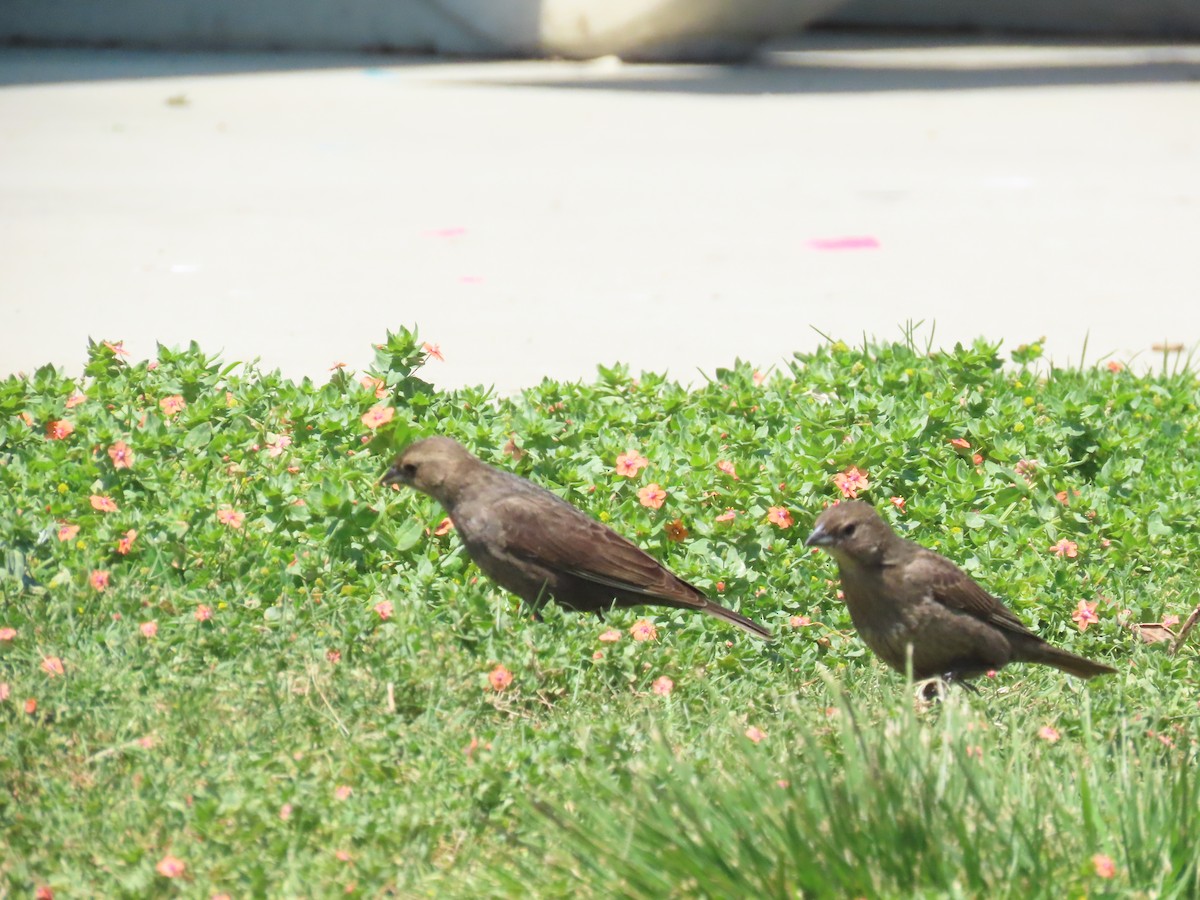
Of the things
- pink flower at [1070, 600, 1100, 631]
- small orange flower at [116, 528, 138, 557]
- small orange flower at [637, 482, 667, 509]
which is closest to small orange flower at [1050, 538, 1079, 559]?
pink flower at [1070, 600, 1100, 631]

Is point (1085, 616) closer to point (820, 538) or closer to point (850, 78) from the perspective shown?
point (820, 538)

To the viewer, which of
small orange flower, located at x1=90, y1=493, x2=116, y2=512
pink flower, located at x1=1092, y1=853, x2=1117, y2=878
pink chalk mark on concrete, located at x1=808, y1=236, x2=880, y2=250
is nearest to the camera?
pink flower, located at x1=1092, y1=853, x2=1117, y2=878

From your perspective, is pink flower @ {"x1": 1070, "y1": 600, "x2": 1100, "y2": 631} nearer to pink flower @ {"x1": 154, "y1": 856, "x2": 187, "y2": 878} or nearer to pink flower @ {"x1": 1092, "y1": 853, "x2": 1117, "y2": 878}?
pink flower @ {"x1": 1092, "y1": 853, "x2": 1117, "y2": 878}

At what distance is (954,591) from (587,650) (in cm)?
100

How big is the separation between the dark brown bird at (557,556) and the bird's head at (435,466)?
0.20 ft

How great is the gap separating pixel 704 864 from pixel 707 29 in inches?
515

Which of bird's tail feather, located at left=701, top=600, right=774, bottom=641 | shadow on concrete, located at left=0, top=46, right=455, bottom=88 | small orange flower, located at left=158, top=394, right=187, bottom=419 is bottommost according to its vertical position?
bird's tail feather, located at left=701, top=600, right=774, bottom=641

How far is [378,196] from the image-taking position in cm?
1034

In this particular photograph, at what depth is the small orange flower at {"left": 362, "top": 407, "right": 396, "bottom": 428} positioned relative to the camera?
17.5 ft

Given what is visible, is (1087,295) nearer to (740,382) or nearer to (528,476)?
(740,382)

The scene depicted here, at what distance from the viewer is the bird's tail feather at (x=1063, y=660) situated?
4.27 meters

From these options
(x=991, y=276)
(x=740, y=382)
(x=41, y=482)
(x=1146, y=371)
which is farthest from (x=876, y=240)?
(x=41, y=482)

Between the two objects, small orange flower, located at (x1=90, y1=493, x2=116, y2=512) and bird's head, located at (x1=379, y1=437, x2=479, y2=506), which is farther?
small orange flower, located at (x1=90, y1=493, x2=116, y2=512)

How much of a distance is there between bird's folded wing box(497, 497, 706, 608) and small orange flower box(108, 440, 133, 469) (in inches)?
53.0
